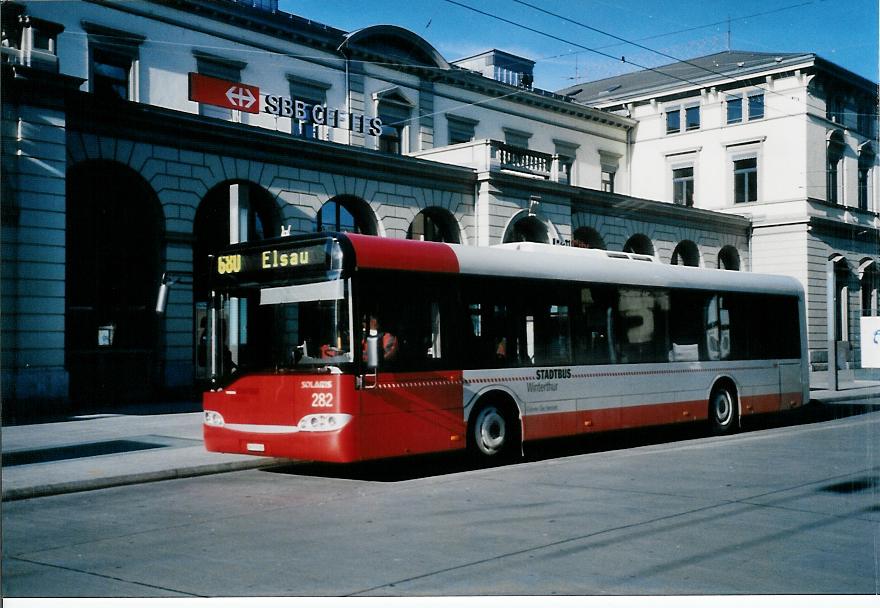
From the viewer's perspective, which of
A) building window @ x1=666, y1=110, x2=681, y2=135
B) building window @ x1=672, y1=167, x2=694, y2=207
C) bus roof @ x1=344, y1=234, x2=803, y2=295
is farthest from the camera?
building window @ x1=672, y1=167, x2=694, y2=207

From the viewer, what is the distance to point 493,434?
42.2 feet

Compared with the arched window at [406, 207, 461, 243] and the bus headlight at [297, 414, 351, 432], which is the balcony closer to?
the arched window at [406, 207, 461, 243]

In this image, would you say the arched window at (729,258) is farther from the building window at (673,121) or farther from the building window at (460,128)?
the building window at (460,128)

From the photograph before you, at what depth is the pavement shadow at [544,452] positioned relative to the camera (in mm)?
12148

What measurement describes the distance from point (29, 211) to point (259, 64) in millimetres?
9379

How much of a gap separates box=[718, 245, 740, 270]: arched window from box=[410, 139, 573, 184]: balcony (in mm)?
14426

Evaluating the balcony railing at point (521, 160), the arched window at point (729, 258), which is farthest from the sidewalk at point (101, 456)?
the arched window at point (729, 258)

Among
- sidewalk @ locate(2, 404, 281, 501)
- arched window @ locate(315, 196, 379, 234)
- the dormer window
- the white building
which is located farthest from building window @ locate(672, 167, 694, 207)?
sidewalk @ locate(2, 404, 281, 501)

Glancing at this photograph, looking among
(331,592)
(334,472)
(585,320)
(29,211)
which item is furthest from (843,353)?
(331,592)

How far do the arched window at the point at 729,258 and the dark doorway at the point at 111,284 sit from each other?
27.9 m

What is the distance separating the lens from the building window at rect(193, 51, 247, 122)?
25.1 m

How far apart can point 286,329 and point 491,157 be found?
1962 centimetres

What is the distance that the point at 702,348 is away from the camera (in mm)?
16750

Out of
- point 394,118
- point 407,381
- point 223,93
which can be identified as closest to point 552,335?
point 407,381
